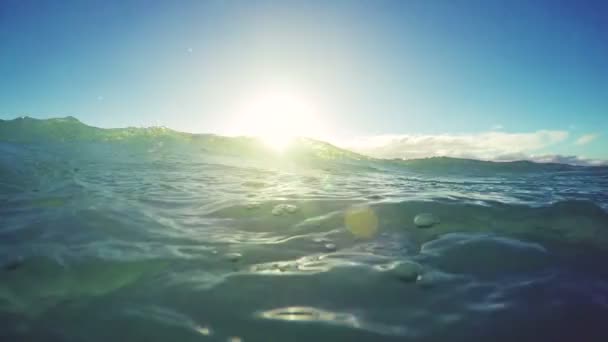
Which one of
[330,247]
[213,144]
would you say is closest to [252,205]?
[330,247]

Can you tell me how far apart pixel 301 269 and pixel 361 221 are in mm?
1755

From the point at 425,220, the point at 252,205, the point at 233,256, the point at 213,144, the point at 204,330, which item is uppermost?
the point at 213,144

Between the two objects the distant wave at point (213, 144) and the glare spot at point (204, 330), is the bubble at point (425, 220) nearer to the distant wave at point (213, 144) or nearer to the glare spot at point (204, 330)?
the glare spot at point (204, 330)

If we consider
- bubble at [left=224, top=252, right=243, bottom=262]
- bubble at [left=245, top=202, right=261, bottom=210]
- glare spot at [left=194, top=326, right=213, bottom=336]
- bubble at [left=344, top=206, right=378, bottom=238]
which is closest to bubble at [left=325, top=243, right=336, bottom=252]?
bubble at [left=344, top=206, right=378, bottom=238]

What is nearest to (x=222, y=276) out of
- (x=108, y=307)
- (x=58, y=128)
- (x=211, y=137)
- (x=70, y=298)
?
(x=108, y=307)

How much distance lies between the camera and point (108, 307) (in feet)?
6.85

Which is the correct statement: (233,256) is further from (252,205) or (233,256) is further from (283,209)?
(252,205)

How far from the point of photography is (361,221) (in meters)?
4.23

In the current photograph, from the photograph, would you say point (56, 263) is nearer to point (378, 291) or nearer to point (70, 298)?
point (70, 298)

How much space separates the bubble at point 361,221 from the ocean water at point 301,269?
0.09 feet

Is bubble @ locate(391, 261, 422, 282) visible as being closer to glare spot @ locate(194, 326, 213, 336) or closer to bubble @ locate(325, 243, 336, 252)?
bubble @ locate(325, 243, 336, 252)

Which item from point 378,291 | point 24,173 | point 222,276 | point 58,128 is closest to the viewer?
point 378,291

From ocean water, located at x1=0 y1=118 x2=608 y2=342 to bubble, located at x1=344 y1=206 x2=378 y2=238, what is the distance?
26mm

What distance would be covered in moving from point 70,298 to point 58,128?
24.2 meters
